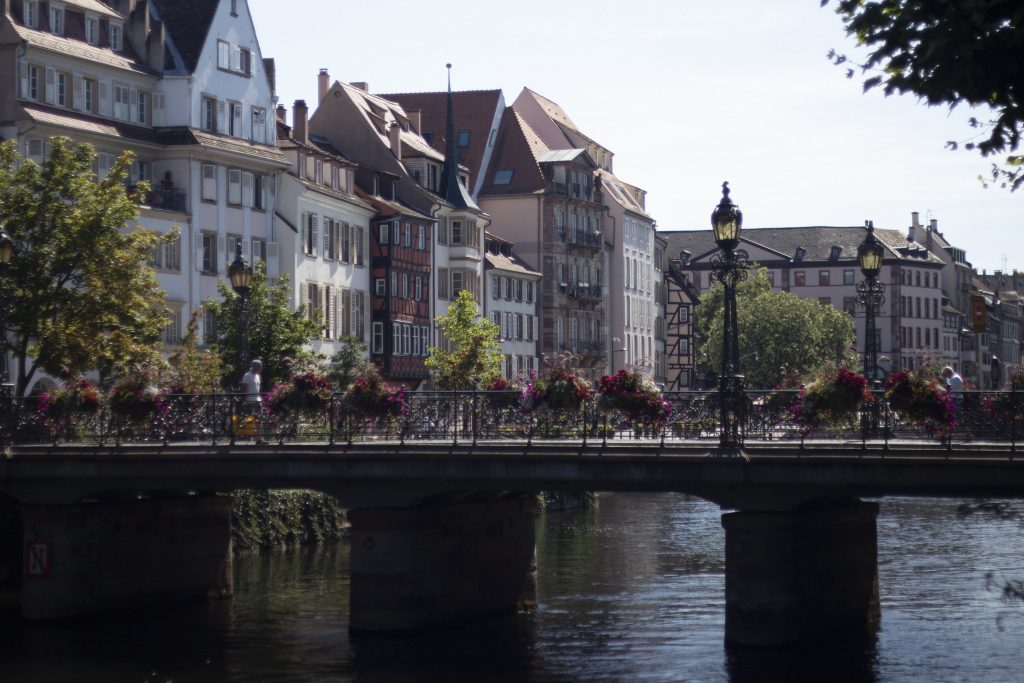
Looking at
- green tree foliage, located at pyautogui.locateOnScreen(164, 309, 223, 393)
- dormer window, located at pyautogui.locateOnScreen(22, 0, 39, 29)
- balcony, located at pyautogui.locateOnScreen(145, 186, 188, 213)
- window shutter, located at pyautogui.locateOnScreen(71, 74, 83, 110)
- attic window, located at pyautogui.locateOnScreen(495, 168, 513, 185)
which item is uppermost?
attic window, located at pyautogui.locateOnScreen(495, 168, 513, 185)

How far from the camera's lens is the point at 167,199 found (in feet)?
233

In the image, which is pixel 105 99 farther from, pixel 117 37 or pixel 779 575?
pixel 779 575

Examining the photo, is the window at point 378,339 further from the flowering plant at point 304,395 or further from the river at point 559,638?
the flowering plant at point 304,395

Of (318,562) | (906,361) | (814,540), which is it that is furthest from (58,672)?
(906,361)

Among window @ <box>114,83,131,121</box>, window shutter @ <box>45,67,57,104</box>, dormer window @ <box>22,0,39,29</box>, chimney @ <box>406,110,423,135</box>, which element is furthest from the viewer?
chimney @ <box>406,110,423,135</box>

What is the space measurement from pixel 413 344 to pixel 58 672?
6151 centimetres

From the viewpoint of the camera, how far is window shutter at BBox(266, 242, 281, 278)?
3081 inches

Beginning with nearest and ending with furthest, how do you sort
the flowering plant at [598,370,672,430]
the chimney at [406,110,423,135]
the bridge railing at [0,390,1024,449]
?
the bridge railing at [0,390,1024,449] < the flowering plant at [598,370,672,430] < the chimney at [406,110,423,135]

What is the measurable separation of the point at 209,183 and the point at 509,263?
135ft

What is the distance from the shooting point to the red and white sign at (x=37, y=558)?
3897 centimetres

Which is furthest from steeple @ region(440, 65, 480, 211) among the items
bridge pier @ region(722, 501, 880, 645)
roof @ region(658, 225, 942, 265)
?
roof @ region(658, 225, 942, 265)

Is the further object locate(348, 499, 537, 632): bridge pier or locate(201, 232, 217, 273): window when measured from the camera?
locate(201, 232, 217, 273): window

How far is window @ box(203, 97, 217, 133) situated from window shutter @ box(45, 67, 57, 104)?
28.4ft

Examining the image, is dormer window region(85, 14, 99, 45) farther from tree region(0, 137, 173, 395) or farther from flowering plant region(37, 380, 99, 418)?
flowering plant region(37, 380, 99, 418)
